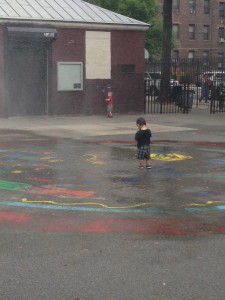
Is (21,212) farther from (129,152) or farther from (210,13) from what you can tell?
(210,13)

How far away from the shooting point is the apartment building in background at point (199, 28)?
71125 mm

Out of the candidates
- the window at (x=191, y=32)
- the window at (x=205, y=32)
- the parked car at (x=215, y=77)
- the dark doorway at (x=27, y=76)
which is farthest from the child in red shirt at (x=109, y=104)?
the window at (x=205, y=32)

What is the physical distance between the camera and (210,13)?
73438 millimetres

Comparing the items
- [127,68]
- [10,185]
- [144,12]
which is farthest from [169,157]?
[144,12]

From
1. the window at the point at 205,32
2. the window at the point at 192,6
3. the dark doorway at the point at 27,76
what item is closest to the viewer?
the dark doorway at the point at 27,76

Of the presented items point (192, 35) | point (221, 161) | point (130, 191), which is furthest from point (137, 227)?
point (192, 35)

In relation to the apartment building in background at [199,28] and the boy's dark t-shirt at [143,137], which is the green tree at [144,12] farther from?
the boy's dark t-shirt at [143,137]

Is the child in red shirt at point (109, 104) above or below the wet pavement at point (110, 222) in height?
above

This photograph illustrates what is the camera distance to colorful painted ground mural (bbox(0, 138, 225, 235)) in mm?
7832

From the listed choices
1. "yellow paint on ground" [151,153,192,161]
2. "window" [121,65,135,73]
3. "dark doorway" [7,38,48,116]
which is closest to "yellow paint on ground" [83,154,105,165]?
"yellow paint on ground" [151,153,192,161]

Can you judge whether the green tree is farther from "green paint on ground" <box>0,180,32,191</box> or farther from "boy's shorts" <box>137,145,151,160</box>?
"green paint on ground" <box>0,180,32,191</box>

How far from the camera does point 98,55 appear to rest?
26359 millimetres

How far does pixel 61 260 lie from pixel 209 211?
9.89 ft

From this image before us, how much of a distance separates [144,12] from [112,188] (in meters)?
42.2
